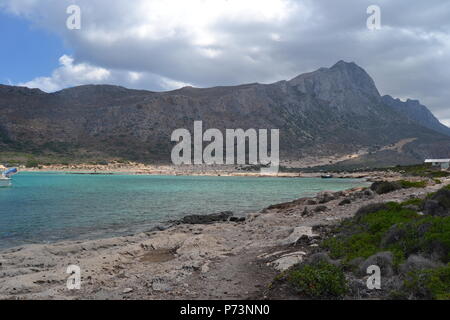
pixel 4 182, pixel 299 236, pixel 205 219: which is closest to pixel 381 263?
pixel 299 236

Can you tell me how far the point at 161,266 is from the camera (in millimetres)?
12875

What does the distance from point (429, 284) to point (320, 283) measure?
2.15 m

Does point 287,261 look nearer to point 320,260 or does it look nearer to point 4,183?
point 320,260

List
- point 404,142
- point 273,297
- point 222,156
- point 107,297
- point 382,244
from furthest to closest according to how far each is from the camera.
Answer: point 404,142, point 222,156, point 382,244, point 107,297, point 273,297

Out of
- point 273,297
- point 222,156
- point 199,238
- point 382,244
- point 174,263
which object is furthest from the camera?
point 222,156

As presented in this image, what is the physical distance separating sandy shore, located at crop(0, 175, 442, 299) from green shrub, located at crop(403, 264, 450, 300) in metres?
3.30

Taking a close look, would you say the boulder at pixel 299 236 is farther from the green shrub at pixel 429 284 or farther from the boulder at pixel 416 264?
the green shrub at pixel 429 284

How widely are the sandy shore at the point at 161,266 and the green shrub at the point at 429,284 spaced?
330cm

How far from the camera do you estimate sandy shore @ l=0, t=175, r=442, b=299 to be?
9609 mm

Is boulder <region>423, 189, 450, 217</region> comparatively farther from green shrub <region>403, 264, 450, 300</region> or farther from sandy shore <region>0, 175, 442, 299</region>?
green shrub <region>403, 264, 450, 300</region>

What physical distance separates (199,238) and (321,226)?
5.99 m
